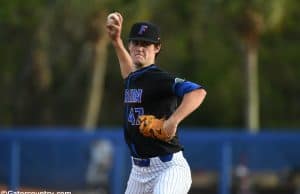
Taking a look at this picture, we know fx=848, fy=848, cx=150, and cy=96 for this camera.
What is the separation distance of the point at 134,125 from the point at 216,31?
2277cm

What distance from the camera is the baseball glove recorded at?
5770 millimetres

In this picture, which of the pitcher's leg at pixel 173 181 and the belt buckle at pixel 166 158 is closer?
the pitcher's leg at pixel 173 181

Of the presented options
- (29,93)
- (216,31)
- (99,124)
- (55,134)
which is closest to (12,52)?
(29,93)

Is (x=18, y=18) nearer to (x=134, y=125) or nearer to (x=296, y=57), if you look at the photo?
(x=296, y=57)

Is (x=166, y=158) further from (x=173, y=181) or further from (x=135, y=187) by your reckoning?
(x=135, y=187)

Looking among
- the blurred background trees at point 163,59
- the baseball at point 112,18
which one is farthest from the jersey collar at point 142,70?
the blurred background trees at point 163,59

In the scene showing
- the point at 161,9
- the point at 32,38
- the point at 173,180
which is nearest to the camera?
the point at 173,180

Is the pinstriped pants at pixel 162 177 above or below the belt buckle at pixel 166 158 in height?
below

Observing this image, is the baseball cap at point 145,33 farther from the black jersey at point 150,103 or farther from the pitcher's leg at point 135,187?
the pitcher's leg at point 135,187

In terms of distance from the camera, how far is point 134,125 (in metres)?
6.05

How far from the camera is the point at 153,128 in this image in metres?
5.79

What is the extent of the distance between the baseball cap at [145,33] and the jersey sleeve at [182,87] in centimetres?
35

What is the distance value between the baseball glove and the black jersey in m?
0.09

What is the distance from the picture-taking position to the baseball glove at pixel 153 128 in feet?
18.9
